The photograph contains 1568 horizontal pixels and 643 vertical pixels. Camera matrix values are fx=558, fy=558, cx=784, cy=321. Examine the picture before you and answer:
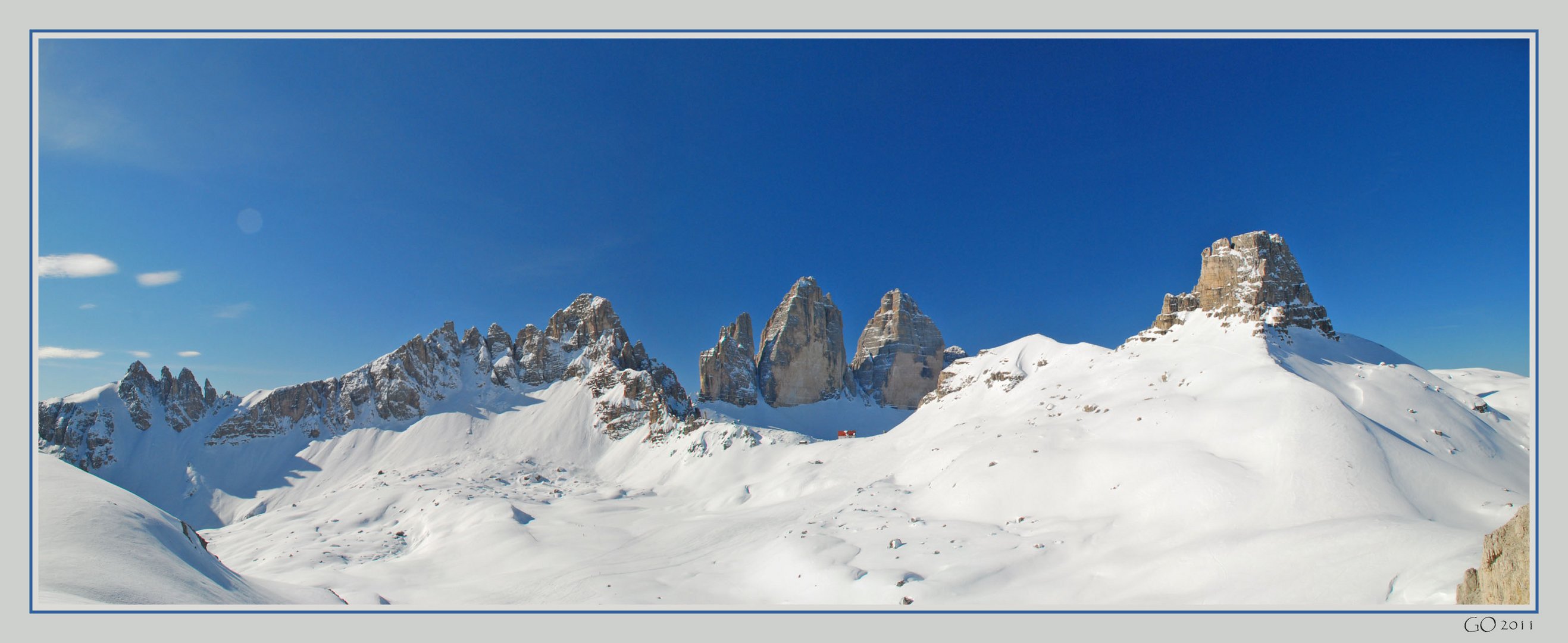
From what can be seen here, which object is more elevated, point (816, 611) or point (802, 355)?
point (802, 355)

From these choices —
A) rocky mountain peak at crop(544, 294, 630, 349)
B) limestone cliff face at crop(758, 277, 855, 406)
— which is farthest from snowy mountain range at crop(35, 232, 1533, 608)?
limestone cliff face at crop(758, 277, 855, 406)

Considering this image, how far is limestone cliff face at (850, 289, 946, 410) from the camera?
14788cm

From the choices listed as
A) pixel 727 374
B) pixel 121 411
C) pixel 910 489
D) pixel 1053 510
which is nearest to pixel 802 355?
pixel 727 374

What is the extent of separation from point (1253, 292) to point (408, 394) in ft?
401

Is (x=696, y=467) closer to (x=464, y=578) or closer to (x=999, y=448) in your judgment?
(x=464, y=578)

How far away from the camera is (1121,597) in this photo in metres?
15.3

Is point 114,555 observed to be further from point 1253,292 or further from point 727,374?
point 727,374

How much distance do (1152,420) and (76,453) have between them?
14136cm

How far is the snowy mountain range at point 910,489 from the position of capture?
46.6 feet

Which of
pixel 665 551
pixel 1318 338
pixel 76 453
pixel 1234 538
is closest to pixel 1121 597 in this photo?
pixel 1234 538

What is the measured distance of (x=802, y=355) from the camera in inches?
5600

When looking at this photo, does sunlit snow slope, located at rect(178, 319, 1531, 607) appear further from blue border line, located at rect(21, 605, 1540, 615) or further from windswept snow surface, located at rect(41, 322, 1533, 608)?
blue border line, located at rect(21, 605, 1540, 615)

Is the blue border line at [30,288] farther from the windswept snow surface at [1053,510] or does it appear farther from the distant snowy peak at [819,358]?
the distant snowy peak at [819,358]

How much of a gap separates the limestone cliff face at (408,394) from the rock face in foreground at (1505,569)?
75235 millimetres
